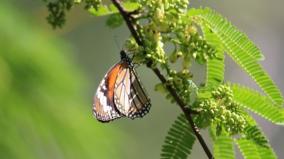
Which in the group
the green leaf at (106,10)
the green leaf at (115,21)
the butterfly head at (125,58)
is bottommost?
the butterfly head at (125,58)

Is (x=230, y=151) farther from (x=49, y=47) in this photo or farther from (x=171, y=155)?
(x=49, y=47)

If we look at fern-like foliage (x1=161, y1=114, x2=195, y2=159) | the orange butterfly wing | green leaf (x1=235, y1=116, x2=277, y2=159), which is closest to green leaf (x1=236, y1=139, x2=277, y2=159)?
green leaf (x1=235, y1=116, x2=277, y2=159)

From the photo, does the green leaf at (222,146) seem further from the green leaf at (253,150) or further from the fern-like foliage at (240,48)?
the fern-like foliage at (240,48)

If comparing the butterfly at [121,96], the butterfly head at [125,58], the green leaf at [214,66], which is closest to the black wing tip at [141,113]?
the butterfly at [121,96]

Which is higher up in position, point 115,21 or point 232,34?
point 115,21

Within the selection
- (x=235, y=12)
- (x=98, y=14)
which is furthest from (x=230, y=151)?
(x=235, y=12)

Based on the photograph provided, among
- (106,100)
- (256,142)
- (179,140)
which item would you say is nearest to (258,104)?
(256,142)

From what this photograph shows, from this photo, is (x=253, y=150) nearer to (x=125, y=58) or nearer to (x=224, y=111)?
(x=224, y=111)
